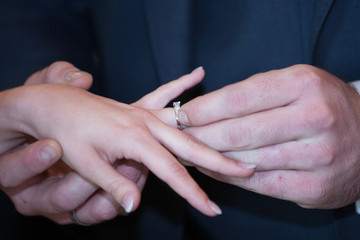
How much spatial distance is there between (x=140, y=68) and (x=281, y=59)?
1.59 ft

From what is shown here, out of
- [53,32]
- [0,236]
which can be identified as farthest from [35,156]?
[53,32]

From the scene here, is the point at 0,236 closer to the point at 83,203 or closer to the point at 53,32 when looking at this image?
the point at 83,203

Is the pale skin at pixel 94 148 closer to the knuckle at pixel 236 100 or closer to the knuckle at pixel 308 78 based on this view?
the knuckle at pixel 236 100

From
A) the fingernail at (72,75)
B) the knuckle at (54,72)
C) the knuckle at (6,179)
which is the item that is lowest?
the knuckle at (6,179)

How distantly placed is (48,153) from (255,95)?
0.49 metres

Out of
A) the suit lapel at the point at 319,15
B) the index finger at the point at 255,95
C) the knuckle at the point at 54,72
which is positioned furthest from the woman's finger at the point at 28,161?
the suit lapel at the point at 319,15

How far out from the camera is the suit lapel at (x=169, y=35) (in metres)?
0.86

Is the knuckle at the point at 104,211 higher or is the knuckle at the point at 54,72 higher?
the knuckle at the point at 54,72

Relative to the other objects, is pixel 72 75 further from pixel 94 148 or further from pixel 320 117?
pixel 320 117

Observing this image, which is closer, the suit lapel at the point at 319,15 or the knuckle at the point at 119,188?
the knuckle at the point at 119,188

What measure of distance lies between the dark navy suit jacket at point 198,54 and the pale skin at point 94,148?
7.3 inches

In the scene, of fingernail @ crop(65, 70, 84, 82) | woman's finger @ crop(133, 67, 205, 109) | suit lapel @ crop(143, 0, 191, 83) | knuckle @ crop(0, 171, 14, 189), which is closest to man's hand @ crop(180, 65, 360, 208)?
woman's finger @ crop(133, 67, 205, 109)

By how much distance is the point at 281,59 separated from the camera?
0.84m

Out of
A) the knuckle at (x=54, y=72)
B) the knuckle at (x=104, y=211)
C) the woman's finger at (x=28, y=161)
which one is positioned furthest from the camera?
the knuckle at (x=54, y=72)
